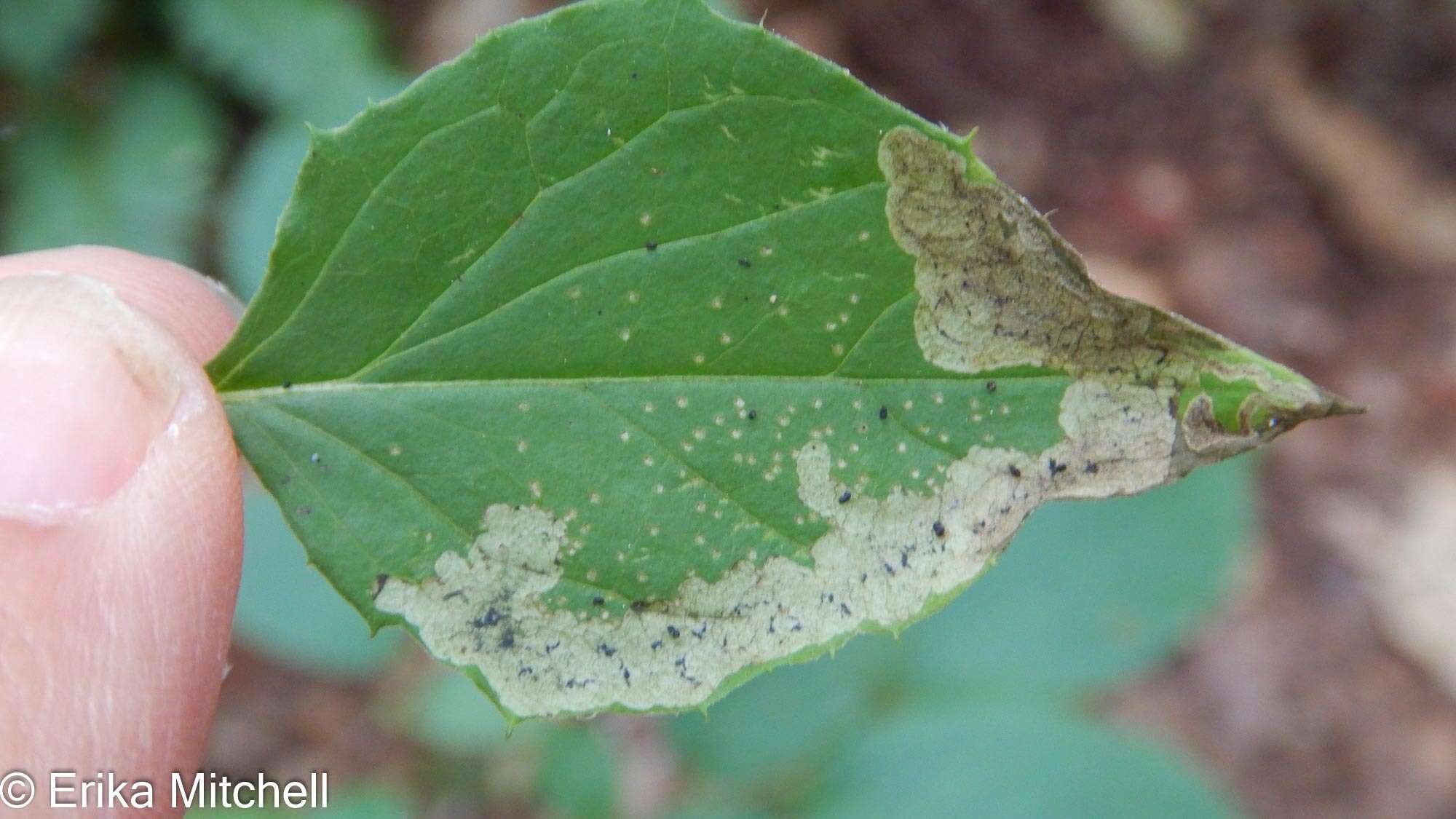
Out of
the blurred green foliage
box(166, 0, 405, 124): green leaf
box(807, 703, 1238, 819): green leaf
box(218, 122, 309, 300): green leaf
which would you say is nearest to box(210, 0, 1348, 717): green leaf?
the blurred green foliage

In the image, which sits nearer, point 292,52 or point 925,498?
point 925,498

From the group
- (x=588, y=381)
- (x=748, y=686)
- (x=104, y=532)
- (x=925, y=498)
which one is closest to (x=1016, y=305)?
(x=925, y=498)

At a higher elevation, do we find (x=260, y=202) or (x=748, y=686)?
(x=260, y=202)

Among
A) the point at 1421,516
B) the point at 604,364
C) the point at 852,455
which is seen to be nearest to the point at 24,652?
the point at 604,364

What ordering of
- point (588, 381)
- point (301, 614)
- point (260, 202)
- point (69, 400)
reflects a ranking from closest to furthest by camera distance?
point (588, 381), point (69, 400), point (301, 614), point (260, 202)

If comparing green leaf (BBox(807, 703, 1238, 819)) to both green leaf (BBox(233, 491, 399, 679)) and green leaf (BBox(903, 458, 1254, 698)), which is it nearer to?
green leaf (BBox(903, 458, 1254, 698))

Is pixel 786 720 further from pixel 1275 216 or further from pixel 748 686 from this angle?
pixel 1275 216

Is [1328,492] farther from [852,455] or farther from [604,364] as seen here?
[604,364]
